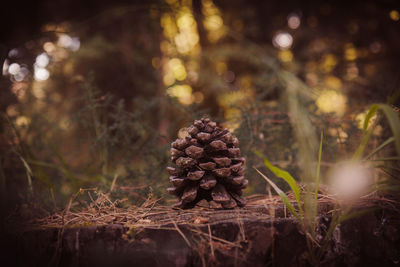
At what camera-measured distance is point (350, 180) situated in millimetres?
745

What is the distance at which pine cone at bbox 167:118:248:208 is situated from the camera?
920 millimetres

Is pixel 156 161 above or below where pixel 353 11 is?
below

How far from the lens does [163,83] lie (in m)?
3.13

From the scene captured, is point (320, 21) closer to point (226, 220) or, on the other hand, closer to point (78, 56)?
point (78, 56)

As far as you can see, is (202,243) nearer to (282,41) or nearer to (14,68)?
(14,68)

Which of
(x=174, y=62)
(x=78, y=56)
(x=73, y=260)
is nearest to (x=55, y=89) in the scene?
(x=78, y=56)

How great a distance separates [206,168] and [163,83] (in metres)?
2.40

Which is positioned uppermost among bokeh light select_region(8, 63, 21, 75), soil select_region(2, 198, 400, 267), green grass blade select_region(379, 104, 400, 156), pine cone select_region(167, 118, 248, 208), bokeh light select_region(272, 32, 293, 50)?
bokeh light select_region(272, 32, 293, 50)

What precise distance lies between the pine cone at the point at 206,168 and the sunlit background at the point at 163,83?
34 cm

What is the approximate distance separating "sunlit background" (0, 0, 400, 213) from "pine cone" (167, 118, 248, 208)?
335 mm

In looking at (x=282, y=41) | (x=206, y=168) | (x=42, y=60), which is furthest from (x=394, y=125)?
(x=282, y=41)

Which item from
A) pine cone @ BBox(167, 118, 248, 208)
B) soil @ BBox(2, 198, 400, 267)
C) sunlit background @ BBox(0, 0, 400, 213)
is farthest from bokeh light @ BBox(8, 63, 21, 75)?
pine cone @ BBox(167, 118, 248, 208)

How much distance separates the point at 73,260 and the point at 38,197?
75cm

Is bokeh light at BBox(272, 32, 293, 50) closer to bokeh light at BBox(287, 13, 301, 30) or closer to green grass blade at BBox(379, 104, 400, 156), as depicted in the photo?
bokeh light at BBox(287, 13, 301, 30)
